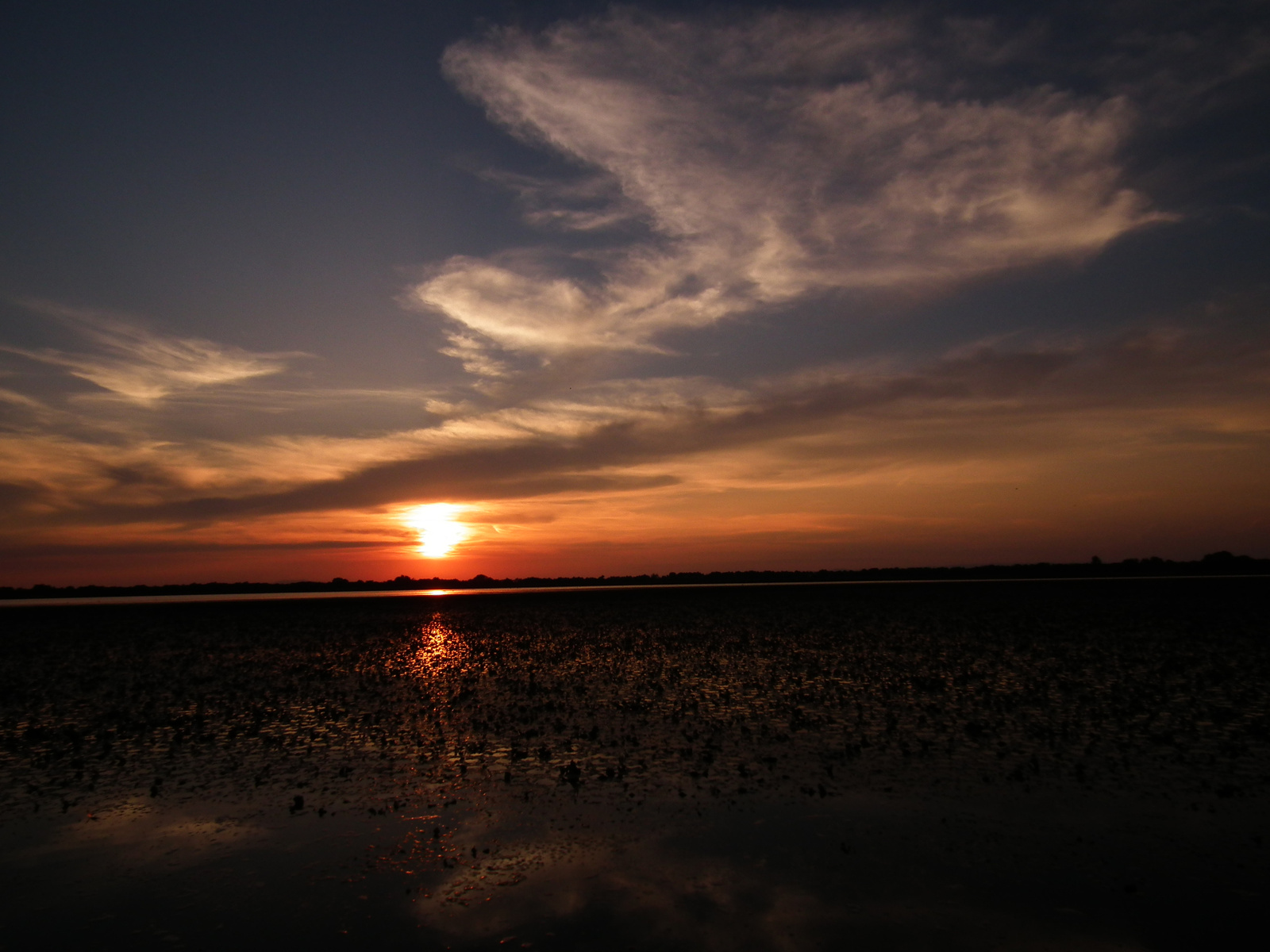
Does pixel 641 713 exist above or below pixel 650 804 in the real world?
above

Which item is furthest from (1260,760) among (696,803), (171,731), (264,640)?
(264,640)

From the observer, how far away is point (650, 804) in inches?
590

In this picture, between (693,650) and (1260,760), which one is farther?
(693,650)

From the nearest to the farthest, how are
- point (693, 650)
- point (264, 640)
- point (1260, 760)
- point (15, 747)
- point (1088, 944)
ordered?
point (1088, 944)
point (1260, 760)
point (15, 747)
point (693, 650)
point (264, 640)

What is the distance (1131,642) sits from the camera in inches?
1537

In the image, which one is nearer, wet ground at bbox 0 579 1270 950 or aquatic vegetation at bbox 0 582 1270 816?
wet ground at bbox 0 579 1270 950

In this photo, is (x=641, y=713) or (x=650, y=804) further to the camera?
(x=641, y=713)

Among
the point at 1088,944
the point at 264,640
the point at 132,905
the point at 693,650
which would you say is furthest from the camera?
the point at 264,640

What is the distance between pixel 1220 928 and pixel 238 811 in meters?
16.3

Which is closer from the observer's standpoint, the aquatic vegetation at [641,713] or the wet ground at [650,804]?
the wet ground at [650,804]

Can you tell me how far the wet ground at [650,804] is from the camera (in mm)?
10125

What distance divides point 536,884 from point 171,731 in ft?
55.7

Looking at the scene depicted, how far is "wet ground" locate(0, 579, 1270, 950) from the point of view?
1012 centimetres

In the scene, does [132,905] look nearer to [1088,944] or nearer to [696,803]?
[696,803]
